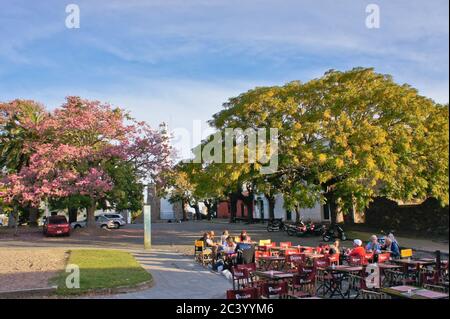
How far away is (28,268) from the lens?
16406 millimetres

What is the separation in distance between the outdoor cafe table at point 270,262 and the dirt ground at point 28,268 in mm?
6676

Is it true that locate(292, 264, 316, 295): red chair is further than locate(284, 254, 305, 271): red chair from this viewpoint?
No

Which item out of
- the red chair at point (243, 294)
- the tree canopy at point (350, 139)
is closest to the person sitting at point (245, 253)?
the red chair at point (243, 294)

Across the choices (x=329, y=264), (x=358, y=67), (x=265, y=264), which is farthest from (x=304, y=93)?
(x=329, y=264)

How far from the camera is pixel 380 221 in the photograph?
3234cm

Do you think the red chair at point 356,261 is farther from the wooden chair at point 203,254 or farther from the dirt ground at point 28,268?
the dirt ground at point 28,268

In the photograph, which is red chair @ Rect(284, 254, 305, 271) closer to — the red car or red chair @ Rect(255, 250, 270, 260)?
red chair @ Rect(255, 250, 270, 260)

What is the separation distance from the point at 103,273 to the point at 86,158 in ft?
67.8

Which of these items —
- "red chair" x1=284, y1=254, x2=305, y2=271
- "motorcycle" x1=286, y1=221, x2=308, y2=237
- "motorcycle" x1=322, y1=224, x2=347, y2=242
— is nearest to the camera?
"red chair" x1=284, y1=254, x2=305, y2=271

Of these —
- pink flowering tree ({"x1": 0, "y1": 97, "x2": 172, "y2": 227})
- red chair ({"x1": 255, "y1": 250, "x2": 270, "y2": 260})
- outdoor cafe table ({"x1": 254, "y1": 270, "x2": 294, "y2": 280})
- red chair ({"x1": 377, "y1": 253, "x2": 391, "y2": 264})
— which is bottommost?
red chair ({"x1": 255, "y1": 250, "x2": 270, "y2": 260})

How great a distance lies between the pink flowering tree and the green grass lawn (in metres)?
13.1

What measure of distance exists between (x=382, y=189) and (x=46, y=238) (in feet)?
71.8

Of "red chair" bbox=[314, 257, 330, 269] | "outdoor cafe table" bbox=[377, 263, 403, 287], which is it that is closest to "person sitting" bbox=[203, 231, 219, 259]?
"red chair" bbox=[314, 257, 330, 269]

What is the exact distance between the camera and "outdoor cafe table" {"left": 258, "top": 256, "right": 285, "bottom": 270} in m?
15.5
